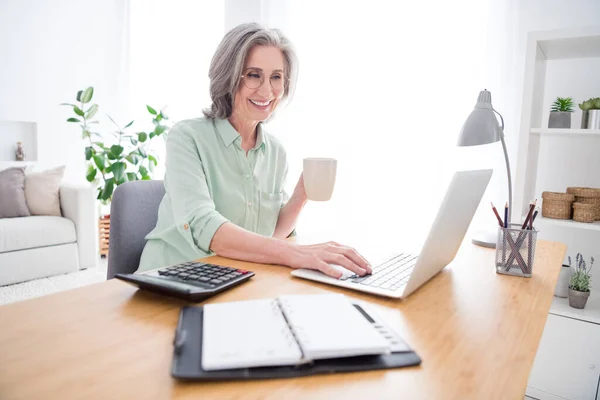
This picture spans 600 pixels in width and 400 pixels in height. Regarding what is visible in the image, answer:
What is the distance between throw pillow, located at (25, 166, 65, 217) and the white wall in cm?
81

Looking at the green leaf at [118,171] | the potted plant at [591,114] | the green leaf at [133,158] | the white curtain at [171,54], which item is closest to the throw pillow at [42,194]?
the green leaf at [118,171]

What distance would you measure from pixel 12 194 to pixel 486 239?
10.6 ft

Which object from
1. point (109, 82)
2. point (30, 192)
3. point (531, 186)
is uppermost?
point (109, 82)

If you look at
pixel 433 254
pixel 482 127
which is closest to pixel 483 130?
pixel 482 127

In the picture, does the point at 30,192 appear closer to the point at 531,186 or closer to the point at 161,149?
the point at 161,149

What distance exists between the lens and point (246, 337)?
514 millimetres

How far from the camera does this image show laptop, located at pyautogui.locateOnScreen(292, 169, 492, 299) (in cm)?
72

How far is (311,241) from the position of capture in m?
1.22

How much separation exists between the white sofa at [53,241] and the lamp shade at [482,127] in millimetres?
2921

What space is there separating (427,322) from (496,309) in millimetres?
157

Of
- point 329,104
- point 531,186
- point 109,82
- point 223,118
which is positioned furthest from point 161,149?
point 531,186

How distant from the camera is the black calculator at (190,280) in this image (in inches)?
26.5

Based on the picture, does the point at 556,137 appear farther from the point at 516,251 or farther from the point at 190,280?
the point at 190,280

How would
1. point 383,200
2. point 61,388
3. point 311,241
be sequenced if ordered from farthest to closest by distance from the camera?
point 383,200 → point 311,241 → point 61,388
